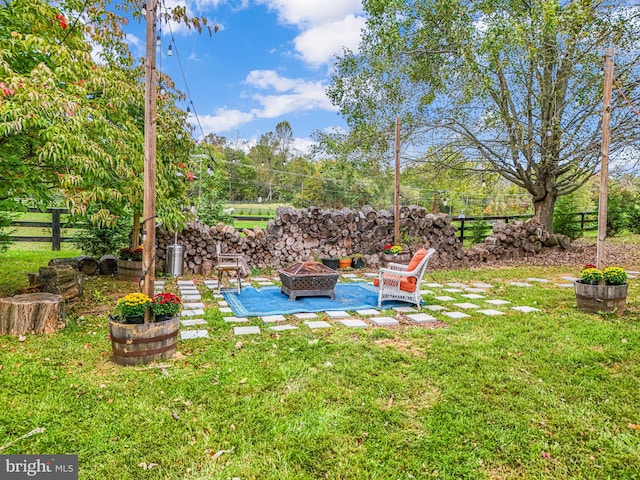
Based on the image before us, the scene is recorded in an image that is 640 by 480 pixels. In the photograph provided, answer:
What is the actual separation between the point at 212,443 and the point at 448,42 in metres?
9.07

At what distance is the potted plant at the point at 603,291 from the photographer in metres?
4.15

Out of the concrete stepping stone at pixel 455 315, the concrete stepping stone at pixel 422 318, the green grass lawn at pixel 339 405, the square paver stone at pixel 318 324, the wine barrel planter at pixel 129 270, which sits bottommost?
the green grass lawn at pixel 339 405

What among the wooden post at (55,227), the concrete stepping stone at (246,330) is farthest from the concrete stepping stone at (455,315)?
the wooden post at (55,227)

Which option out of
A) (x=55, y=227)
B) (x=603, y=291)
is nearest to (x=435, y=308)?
(x=603, y=291)

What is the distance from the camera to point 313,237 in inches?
319

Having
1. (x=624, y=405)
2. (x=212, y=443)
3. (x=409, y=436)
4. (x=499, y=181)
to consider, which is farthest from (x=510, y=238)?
(x=212, y=443)

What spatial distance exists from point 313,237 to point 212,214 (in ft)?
9.94

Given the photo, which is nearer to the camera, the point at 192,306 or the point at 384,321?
the point at 384,321

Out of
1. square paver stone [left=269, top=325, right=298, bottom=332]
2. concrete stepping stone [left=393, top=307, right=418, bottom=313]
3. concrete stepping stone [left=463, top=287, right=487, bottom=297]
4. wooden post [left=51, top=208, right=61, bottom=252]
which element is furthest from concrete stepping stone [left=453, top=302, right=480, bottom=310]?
wooden post [left=51, top=208, right=61, bottom=252]

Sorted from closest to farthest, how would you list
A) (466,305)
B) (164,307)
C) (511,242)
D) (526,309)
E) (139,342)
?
1. (139,342)
2. (164,307)
3. (526,309)
4. (466,305)
5. (511,242)

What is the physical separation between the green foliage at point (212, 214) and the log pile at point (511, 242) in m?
6.02

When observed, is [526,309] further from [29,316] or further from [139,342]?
[29,316]

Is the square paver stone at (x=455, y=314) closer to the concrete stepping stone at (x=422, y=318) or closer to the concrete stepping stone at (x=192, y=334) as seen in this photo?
the concrete stepping stone at (x=422, y=318)

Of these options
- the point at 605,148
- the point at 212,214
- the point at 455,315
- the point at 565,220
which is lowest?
the point at 455,315
